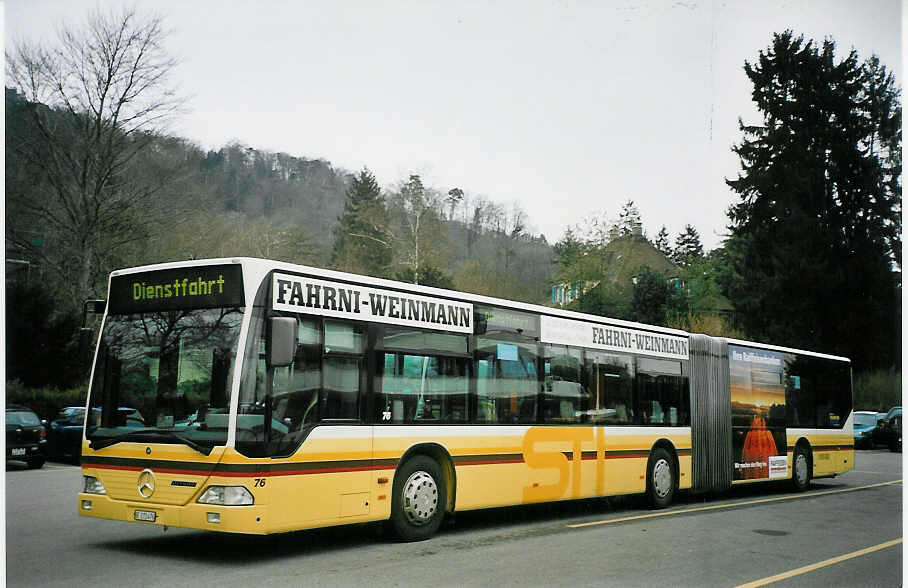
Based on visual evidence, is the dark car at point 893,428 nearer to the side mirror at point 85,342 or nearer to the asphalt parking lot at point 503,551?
the asphalt parking lot at point 503,551

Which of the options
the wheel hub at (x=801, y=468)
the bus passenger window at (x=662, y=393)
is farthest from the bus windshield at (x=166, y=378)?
the wheel hub at (x=801, y=468)

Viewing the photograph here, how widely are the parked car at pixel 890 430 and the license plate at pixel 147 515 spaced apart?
30.7 metres

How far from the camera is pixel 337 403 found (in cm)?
941

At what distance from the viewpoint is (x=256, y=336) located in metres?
8.71

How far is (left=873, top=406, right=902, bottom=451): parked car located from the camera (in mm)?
34125

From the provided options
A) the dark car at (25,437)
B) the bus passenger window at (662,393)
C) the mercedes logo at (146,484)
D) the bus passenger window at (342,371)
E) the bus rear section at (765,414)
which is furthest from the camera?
the dark car at (25,437)

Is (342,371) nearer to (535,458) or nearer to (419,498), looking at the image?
(419,498)

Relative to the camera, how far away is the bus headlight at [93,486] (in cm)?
911

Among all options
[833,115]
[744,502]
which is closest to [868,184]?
[833,115]

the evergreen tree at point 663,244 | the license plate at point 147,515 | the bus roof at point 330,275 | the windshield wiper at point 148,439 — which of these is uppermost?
the evergreen tree at point 663,244

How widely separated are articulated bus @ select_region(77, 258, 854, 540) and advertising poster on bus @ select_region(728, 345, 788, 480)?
2839 mm

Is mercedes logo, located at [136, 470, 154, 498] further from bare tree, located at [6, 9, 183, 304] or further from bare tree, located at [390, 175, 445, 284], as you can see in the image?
bare tree, located at [390, 175, 445, 284]

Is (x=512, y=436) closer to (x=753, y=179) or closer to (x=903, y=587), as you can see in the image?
(x=903, y=587)

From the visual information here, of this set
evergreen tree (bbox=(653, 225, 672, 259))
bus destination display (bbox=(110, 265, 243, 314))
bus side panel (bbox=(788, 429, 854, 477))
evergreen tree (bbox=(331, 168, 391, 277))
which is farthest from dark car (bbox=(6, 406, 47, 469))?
evergreen tree (bbox=(653, 225, 672, 259))
